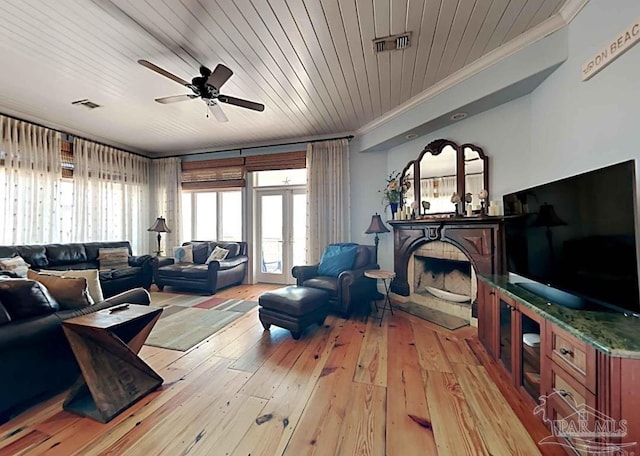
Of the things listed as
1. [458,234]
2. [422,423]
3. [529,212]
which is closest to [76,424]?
[422,423]

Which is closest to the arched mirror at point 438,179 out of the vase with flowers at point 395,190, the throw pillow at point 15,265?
the vase with flowers at point 395,190

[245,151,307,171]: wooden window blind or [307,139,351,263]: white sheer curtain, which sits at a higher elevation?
[245,151,307,171]: wooden window blind

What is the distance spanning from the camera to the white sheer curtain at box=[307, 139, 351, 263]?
5195mm

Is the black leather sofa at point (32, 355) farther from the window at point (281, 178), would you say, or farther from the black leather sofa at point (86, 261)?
the window at point (281, 178)

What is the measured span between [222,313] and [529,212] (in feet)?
11.9

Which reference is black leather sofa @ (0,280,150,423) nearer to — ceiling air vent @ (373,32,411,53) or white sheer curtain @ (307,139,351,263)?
ceiling air vent @ (373,32,411,53)

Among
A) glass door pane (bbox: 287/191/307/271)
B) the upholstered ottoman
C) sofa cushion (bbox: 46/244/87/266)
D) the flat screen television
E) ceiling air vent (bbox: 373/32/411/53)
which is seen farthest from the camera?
glass door pane (bbox: 287/191/307/271)

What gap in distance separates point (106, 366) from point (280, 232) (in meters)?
4.15

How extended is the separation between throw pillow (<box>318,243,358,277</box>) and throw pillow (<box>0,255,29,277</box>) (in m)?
3.79

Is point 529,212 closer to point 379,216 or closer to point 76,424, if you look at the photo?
point 379,216

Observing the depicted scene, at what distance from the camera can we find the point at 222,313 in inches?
154

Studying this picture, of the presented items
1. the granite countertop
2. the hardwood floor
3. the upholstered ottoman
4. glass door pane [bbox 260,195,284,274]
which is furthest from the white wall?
glass door pane [bbox 260,195,284,274]

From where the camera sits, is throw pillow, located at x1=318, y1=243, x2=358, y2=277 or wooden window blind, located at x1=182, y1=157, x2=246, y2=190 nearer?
throw pillow, located at x1=318, y1=243, x2=358, y2=277

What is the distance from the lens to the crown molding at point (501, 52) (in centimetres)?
218
